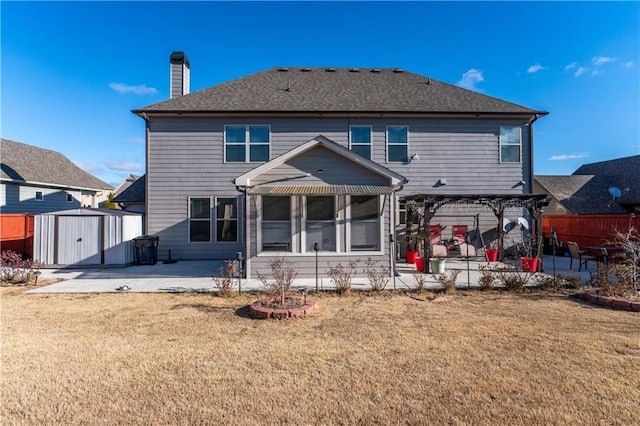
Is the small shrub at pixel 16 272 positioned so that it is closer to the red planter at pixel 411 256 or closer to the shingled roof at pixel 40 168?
the shingled roof at pixel 40 168

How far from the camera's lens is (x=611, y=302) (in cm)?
643

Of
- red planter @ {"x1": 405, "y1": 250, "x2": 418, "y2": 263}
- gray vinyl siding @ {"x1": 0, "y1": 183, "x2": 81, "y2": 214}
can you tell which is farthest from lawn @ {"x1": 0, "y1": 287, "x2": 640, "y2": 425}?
gray vinyl siding @ {"x1": 0, "y1": 183, "x2": 81, "y2": 214}

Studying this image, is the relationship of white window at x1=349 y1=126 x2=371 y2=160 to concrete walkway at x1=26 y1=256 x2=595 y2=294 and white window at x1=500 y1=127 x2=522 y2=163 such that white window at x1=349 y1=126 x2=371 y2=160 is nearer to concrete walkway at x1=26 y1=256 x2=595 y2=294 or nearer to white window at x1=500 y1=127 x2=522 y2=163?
concrete walkway at x1=26 y1=256 x2=595 y2=294

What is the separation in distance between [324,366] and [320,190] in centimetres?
555

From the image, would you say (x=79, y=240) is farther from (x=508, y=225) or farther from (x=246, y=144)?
(x=508, y=225)

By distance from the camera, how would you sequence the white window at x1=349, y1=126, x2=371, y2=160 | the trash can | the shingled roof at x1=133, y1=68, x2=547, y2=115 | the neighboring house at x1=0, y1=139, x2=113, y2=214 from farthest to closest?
the neighboring house at x1=0, y1=139, x2=113, y2=214 < the white window at x1=349, y1=126, x2=371, y2=160 < the shingled roof at x1=133, y1=68, x2=547, y2=115 < the trash can

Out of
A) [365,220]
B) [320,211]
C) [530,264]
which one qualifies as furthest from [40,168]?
[530,264]

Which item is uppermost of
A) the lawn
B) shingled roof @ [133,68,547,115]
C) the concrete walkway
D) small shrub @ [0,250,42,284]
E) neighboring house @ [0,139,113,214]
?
shingled roof @ [133,68,547,115]

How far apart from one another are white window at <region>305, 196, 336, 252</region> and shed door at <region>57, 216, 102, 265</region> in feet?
26.1

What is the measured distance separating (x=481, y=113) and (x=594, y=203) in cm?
1339

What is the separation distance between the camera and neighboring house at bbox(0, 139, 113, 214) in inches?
690

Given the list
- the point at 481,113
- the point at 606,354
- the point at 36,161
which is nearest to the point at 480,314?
the point at 606,354

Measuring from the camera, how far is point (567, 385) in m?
3.40

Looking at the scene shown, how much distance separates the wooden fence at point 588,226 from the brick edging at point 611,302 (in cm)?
658
